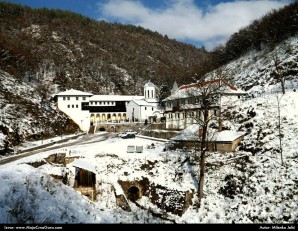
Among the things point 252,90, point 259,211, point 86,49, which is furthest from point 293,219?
point 86,49

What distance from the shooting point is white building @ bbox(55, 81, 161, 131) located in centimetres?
7469

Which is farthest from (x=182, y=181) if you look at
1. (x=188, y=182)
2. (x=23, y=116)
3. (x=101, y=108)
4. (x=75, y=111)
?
(x=101, y=108)

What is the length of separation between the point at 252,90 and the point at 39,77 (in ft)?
230

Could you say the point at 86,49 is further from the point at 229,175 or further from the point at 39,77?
the point at 229,175

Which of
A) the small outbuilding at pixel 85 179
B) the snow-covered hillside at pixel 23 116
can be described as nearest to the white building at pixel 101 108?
the snow-covered hillside at pixel 23 116

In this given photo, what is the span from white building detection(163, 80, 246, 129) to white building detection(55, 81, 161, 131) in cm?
1945

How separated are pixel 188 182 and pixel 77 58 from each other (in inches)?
4264

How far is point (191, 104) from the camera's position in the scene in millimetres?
55188

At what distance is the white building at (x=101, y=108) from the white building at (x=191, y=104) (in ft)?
63.8

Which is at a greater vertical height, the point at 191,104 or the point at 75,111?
the point at 191,104

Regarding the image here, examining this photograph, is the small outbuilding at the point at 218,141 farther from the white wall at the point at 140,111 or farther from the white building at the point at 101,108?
the white wall at the point at 140,111

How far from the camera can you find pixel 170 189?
93.7 ft

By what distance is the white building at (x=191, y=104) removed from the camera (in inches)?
2004

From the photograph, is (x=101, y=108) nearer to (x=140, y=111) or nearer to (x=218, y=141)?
(x=140, y=111)
